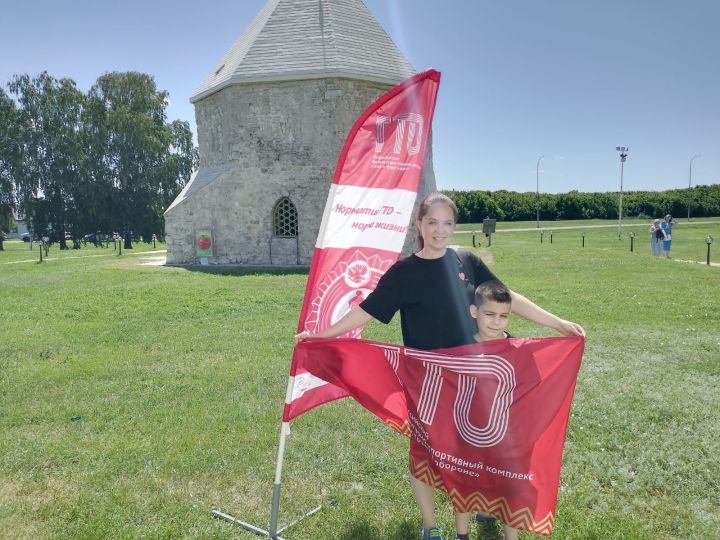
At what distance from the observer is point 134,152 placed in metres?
37.4

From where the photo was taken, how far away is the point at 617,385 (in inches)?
252

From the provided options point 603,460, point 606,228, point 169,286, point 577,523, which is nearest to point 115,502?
point 577,523

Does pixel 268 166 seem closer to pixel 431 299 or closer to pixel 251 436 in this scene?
pixel 251 436

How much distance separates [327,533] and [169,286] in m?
12.2

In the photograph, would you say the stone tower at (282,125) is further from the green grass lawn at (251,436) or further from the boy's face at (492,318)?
the boy's face at (492,318)

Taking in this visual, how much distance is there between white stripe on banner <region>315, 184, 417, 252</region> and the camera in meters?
3.59

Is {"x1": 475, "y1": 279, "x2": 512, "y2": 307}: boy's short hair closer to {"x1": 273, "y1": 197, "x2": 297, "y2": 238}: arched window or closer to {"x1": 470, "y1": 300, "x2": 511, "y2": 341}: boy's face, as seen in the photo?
{"x1": 470, "y1": 300, "x2": 511, "y2": 341}: boy's face

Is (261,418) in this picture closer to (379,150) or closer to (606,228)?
A: (379,150)

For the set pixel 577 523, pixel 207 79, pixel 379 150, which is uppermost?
pixel 207 79

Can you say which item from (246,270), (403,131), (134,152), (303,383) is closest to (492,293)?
(403,131)

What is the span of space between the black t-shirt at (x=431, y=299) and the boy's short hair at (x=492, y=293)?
10 cm

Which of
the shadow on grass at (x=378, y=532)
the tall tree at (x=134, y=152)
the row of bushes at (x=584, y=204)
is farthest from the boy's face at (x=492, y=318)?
the row of bushes at (x=584, y=204)

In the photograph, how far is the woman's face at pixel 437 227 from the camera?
3.24 meters

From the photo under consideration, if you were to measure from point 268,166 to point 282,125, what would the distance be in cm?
173
